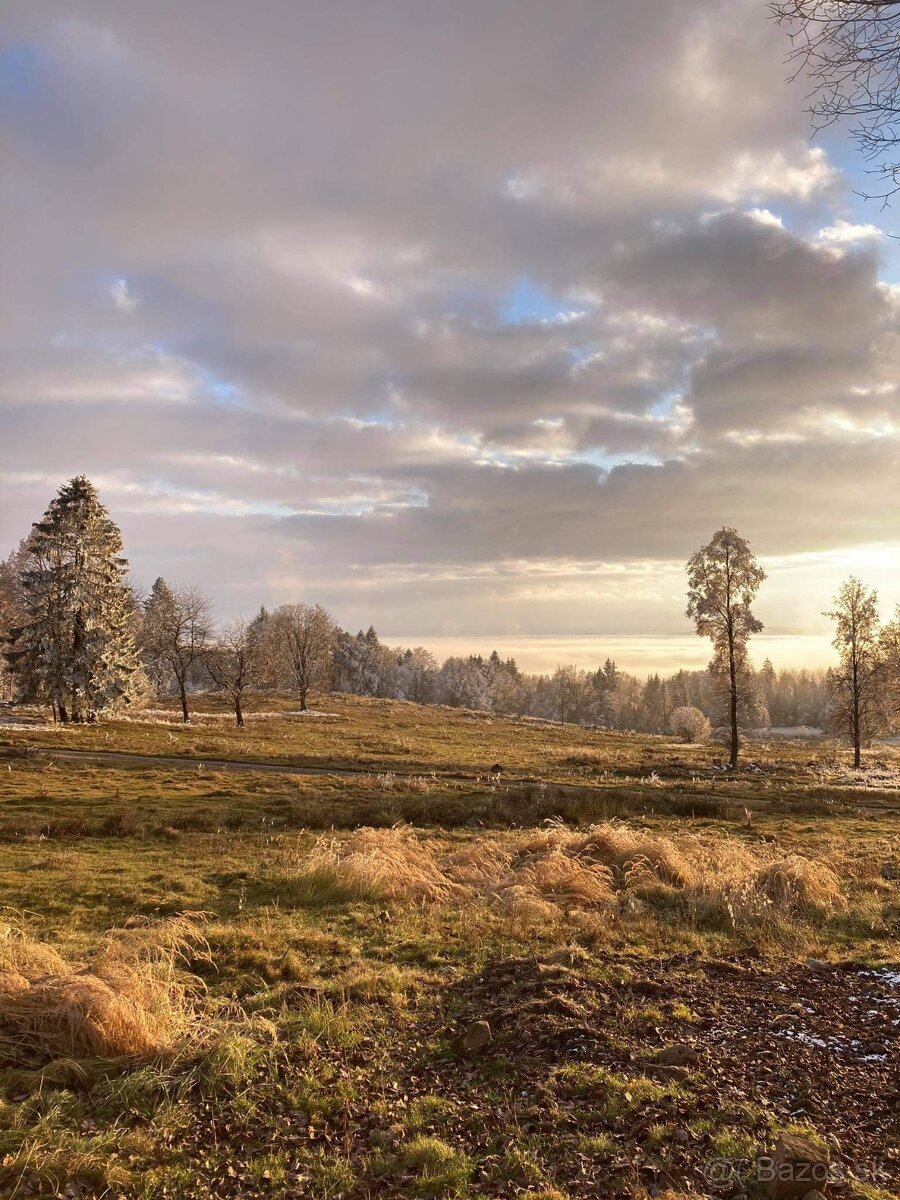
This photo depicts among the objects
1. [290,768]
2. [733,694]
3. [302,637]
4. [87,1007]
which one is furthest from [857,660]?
[302,637]

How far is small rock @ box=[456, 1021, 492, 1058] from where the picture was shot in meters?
6.08

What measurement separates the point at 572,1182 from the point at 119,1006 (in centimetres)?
403

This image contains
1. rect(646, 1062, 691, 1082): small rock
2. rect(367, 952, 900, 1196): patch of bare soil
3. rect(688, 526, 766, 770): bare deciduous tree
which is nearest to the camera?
rect(367, 952, 900, 1196): patch of bare soil

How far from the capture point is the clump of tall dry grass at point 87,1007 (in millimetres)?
5699

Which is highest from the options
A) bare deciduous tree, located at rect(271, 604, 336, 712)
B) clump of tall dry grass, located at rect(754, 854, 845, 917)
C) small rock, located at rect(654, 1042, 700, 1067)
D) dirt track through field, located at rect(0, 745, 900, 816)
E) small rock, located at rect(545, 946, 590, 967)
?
bare deciduous tree, located at rect(271, 604, 336, 712)

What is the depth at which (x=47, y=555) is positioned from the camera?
4450cm

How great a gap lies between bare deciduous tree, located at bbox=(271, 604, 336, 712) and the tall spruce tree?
33.0 meters

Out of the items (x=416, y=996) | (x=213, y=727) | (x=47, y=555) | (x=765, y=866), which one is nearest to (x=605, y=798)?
(x=765, y=866)

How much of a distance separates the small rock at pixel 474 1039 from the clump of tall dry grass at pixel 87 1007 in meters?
2.54

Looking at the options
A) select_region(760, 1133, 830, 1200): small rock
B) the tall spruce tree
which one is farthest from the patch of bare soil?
the tall spruce tree

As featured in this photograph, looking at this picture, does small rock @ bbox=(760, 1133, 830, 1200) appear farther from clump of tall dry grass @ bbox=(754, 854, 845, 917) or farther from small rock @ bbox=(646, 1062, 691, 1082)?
clump of tall dry grass @ bbox=(754, 854, 845, 917)

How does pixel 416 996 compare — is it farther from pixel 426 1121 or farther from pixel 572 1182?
pixel 572 1182

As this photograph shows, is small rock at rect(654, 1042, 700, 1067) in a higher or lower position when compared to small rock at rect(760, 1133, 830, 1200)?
lower

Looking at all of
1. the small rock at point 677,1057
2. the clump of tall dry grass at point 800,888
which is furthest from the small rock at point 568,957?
the clump of tall dry grass at point 800,888
